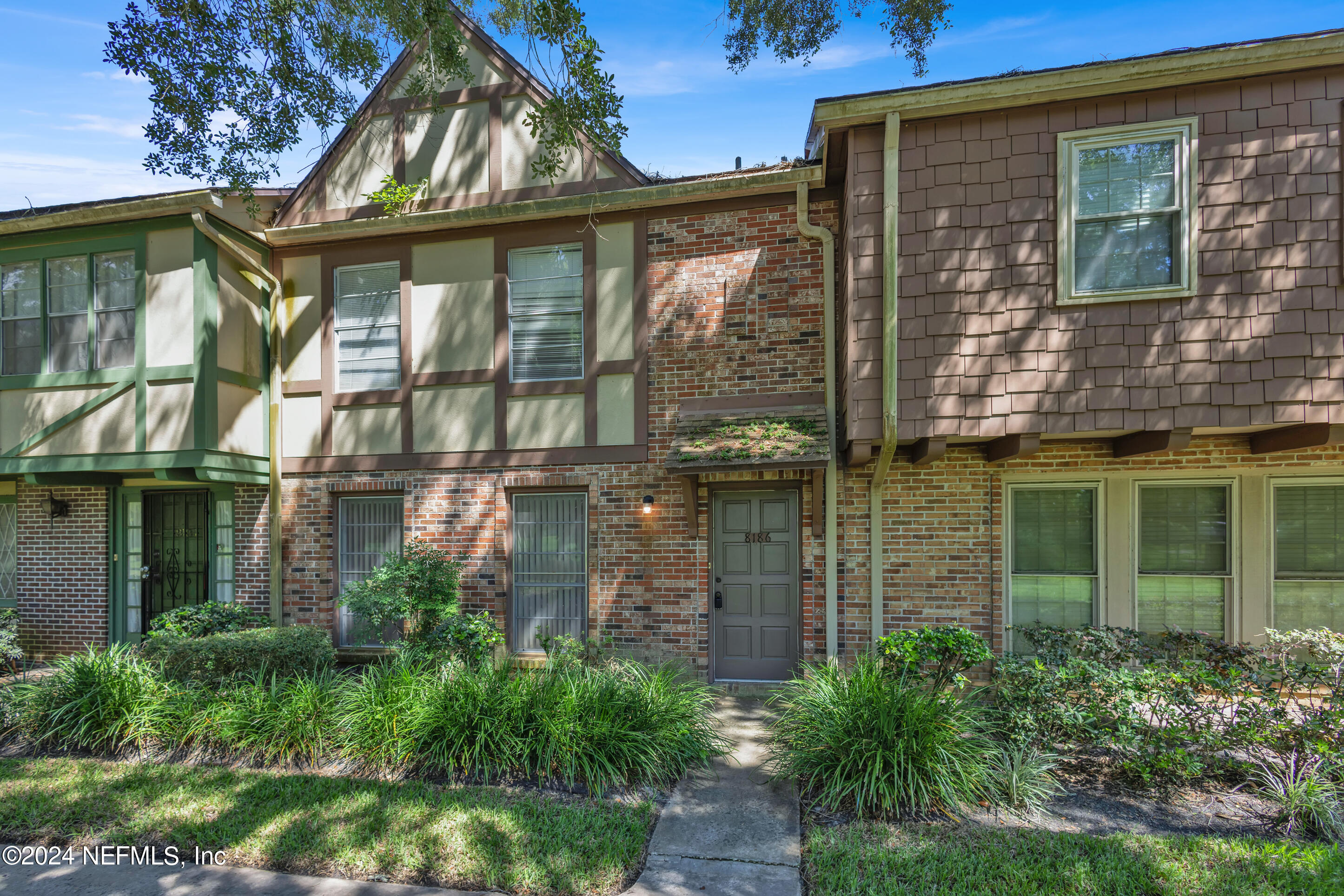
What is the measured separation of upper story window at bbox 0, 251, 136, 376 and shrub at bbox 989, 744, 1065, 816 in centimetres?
995

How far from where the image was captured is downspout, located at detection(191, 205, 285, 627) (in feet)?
26.3

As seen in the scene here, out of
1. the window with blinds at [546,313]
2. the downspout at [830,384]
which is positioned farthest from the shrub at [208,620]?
the downspout at [830,384]

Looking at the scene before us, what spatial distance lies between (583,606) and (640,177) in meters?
5.20

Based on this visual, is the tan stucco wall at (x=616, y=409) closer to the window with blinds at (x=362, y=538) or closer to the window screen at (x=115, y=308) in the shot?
→ the window with blinds at (x=362, y=538)

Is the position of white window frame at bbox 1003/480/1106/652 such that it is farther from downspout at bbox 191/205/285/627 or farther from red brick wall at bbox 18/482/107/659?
red brick wall at bbox 18/482/107/659

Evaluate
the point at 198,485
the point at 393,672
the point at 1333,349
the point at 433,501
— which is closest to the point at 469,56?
the point at 433,501

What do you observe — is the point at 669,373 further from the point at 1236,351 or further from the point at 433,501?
the point at 1236,351

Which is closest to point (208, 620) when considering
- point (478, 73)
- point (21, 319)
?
point (21, 319)

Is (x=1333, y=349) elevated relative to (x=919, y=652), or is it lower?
Result: elevated

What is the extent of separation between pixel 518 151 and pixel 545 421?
10.9 ft

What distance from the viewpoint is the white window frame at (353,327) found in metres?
7.95

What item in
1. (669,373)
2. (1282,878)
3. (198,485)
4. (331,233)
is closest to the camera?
(1282,878)

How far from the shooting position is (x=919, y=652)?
5.66m

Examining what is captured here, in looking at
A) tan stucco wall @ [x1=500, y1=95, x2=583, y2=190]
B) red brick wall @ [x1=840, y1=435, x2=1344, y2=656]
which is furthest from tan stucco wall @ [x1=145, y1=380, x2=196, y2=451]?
red brick wall @ [x1=840, y1=435, x2=1344, y2=656]
